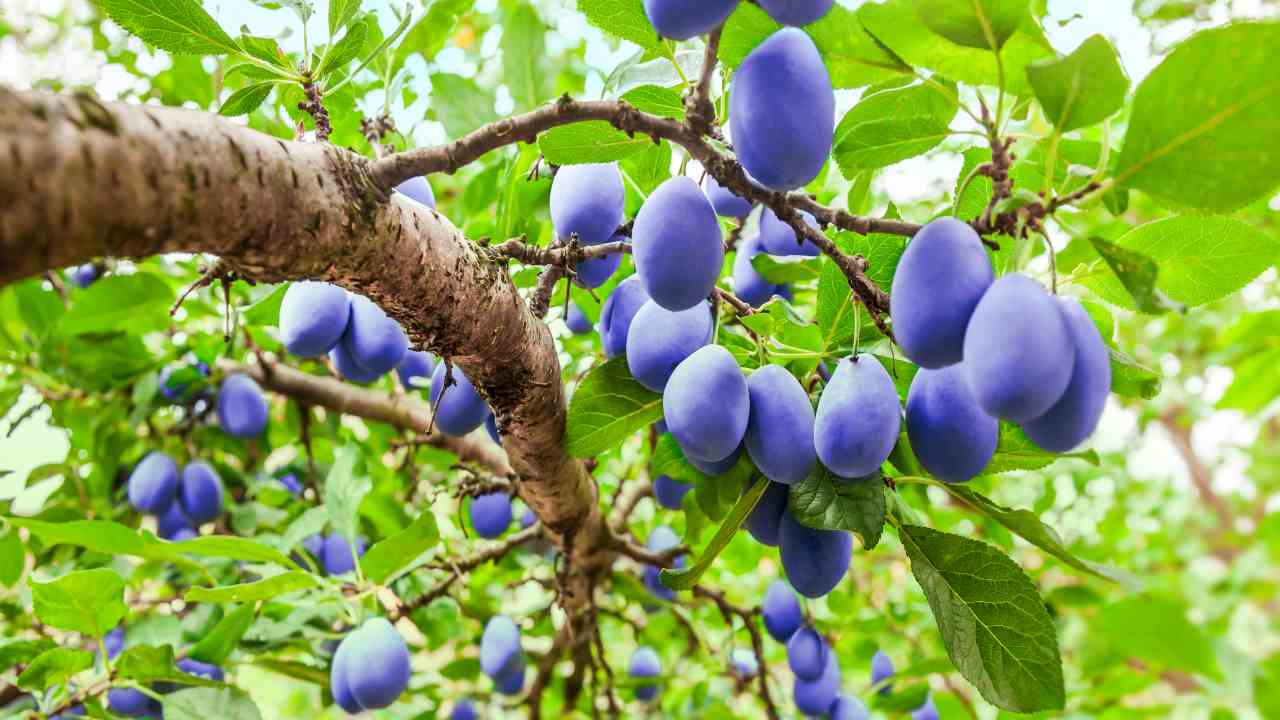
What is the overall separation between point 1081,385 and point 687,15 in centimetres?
30

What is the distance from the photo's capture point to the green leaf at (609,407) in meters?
0.73

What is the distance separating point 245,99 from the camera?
2.45 ft

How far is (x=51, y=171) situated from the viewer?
1.15 ft

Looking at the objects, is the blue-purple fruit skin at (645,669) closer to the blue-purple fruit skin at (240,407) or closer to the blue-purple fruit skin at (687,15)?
the blue-purple fruit skin at (240,407)

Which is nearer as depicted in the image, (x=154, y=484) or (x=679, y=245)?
(x=679, y=245)

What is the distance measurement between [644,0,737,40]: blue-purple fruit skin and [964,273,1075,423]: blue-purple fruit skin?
21cm

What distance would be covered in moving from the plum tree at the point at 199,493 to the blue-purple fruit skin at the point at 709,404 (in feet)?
3.26

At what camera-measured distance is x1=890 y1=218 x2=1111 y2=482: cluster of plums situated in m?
0.43

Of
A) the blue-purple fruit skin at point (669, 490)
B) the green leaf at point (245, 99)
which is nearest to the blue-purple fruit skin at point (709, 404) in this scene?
the blue-purple fruit skin at point (669, 490)

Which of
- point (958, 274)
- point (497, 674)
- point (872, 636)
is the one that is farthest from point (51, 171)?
point (872, 636)

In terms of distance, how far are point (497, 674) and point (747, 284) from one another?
30.5 inches

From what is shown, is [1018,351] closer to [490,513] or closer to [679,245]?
[679,245]

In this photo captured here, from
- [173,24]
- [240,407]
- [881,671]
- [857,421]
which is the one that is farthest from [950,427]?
[240,407]

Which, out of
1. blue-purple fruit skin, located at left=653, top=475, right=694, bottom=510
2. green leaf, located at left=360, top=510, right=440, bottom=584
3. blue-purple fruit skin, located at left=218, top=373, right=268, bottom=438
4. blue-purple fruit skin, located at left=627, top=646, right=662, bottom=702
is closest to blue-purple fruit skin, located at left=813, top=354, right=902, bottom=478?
blue-purple fruit skin, located at left=653, top=475, right=694, bottom=510
